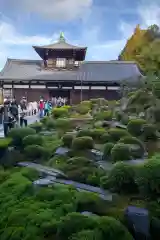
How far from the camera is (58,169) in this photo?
270 inches

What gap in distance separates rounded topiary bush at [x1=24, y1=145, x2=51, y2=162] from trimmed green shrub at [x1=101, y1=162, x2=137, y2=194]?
11.0 feet

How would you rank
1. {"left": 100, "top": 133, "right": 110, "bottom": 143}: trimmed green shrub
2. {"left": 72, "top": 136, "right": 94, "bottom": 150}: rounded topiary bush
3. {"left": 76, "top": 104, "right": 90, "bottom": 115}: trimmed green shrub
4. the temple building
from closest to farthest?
1. {"left": 72, "top": 136, "right": 94, "bottom": 150}: rounded topiary bush
2. {"left": 100, "top": 133, "right": 110, "bottom": 143}: trimmed green shrub
3. {"left": 76, "top": 104, "right": 90, "bottom": 115}: trimmed green shrub
4. the temple building

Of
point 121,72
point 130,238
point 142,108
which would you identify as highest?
point 121,72

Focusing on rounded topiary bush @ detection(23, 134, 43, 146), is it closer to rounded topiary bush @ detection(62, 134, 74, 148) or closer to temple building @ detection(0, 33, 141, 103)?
rounded topiary bush @ detection(62, 134, 74, 148)

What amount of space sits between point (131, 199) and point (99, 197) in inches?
20.3

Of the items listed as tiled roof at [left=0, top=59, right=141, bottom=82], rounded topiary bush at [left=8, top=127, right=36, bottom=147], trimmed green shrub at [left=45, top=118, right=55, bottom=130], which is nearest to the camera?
rounded topiary bush at [left=8, top=127, right=36, bottom=147]

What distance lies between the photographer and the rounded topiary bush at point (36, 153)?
8.35m

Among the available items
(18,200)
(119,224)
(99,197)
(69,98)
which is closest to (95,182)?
(99,197)

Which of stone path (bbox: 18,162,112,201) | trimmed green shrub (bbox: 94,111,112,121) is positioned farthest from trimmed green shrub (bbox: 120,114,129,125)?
stone path (bbox: 18,162,112,201)

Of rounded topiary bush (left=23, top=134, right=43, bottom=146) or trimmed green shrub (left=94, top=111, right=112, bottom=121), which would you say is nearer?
rounded topiary bush (left=23, top=134, right=43, bottom=146)

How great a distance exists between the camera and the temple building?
30766 mm

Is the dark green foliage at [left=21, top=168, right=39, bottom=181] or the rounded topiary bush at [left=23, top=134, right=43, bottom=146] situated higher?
the rounded topiary bush at [left=23, top=134, right=43, bottom=146]

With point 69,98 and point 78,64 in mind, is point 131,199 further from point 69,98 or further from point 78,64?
point 78,64

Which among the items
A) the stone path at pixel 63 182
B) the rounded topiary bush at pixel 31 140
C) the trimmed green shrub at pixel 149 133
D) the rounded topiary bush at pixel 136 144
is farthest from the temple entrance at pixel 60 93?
the stone path at pixel 63 182
